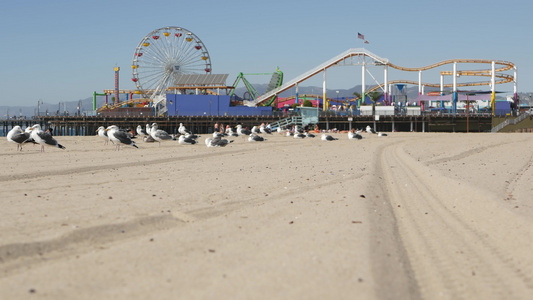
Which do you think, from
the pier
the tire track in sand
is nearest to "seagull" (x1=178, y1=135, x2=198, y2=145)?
the tire track in sand

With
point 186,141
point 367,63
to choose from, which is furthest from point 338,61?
point 186,141

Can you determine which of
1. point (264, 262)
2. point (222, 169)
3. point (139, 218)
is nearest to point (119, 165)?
point (222, 169)

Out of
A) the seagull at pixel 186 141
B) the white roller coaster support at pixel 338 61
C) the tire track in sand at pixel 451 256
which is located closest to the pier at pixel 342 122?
the white roller coaster support at pixel 338 61

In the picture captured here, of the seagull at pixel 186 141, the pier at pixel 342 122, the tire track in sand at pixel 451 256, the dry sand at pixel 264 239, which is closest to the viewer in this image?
the dry sand at pixel 264 239

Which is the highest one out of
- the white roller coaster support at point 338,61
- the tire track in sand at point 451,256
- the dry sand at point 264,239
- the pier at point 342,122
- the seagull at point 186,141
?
the white roller coaster support at point 338,61

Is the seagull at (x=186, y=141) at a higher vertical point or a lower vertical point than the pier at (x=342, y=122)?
lower

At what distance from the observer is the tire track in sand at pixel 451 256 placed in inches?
161

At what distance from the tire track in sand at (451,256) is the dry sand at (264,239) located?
2 cm

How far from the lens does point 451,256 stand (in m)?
5.04

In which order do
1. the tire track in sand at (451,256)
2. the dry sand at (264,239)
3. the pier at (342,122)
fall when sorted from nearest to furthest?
the dry sand at (264,239) → the tire track in sand at (451,256) → the pier at (342,122)

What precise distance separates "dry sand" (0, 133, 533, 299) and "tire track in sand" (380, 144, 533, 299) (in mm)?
16

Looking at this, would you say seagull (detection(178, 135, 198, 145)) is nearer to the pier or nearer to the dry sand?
the dry sand

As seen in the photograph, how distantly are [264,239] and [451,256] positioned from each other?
1.87 m

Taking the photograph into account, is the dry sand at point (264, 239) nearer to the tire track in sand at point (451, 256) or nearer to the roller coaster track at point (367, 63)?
the tire track in sand at point (451, 256)
